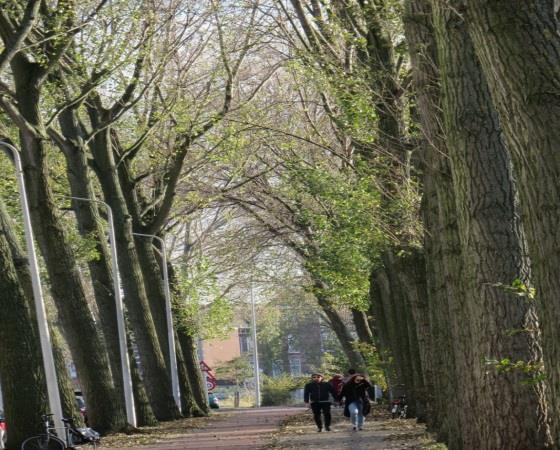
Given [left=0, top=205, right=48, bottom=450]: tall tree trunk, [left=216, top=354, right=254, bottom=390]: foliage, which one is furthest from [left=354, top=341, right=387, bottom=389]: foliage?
[left=216, top=354, right=254, bottom=390]: foliage

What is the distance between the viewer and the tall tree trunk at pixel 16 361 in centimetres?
2327

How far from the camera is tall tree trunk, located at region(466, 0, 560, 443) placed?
7.96 m

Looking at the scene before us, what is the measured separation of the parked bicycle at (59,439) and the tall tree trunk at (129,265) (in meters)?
10.5

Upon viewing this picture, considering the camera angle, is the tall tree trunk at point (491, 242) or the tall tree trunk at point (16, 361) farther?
the tall tree trunk at point (16, 361)

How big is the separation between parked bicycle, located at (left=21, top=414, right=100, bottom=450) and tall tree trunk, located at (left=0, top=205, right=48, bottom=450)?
418mm

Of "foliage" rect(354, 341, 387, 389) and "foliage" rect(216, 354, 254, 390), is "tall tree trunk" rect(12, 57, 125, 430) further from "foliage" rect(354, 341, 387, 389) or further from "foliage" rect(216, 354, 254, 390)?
"foliage" rect(216, 354, 254, 390)

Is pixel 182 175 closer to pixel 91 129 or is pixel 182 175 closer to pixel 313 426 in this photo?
pixel 91 129

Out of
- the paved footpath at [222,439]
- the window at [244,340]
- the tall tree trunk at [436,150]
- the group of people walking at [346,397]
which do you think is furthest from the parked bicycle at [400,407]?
the window at [244,340]

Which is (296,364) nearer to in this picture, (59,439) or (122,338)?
(122,338)

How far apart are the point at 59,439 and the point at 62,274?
592 centimetres

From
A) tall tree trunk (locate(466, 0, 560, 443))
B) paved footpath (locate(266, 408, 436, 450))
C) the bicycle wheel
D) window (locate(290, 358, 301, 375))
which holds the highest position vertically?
window (locate(290, 358, 301, 375))

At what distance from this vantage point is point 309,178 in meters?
31.0

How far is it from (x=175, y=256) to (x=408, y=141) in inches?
1519

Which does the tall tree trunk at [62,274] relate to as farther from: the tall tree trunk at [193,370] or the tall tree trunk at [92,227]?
the tall tree trunk at [193,370]
